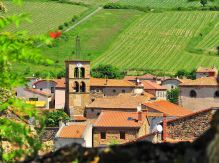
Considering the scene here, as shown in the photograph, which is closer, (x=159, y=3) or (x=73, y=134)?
(x=73, y=134)

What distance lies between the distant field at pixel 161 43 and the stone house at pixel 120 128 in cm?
8626

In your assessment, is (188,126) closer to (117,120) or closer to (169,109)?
(117,120)

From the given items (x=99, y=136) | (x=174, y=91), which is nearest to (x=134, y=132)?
(x=99, y=136)

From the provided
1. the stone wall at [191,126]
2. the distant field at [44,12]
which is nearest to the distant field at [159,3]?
the distant field at [44,12]

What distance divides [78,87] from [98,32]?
343 ft

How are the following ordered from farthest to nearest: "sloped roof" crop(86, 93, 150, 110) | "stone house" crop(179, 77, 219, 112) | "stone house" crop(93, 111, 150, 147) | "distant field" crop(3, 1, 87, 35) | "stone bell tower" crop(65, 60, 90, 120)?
"distant field" crop(3, 1, 87, 35) < "stone bell tower" crop(65, 60, 90, 120) < "sloped roof" crop(86, 93, 150, 110) < "stone house" crop(179, 77, 219, 112) < "stone house" crop(93, 111, 150, 147)

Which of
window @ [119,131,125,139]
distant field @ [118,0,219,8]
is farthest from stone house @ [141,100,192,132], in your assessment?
distant field @ [118,0,219,8]

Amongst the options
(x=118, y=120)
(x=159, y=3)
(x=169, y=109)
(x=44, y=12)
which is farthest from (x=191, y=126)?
(x=159, y=3)

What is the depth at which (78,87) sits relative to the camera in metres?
56.9

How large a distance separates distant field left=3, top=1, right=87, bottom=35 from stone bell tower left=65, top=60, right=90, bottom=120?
3889 inches

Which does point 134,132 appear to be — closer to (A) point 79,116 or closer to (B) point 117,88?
(A) point 79,116

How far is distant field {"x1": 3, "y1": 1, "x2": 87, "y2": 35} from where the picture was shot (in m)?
156

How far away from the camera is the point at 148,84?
81.9 meters

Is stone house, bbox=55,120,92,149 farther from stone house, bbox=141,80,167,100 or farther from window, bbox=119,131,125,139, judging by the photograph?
stone house, bbox=141,80,167,100
